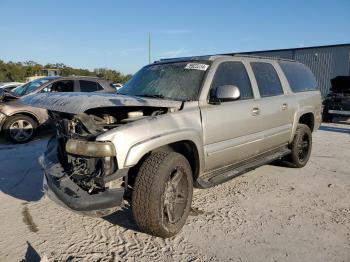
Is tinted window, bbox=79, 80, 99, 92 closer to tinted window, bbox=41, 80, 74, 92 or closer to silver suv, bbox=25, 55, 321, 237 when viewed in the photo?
tinted window, bbox=41, 80, 74, 92

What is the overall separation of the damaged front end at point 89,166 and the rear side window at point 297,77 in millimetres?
3081

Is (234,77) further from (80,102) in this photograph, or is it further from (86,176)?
(86,176)

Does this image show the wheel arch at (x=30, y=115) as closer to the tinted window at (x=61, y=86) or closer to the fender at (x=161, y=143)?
the tinted window at (x=61, y=86)

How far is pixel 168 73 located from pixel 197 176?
1.46 metres

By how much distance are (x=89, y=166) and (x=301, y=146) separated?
168 inches

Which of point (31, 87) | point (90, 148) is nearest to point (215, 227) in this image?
point (90, 148)

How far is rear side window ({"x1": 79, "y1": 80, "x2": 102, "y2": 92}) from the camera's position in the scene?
998 cm

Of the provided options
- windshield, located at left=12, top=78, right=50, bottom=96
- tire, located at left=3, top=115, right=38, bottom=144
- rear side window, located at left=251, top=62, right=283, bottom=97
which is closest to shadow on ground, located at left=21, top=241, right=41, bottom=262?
rear side window, located at left=251, top=62, right=283, bottom=97

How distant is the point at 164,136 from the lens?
3.57 m

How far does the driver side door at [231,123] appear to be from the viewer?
4.21 m

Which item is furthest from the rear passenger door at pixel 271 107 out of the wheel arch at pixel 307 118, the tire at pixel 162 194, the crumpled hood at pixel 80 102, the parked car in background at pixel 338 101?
the parked car in background at pixel 338 101

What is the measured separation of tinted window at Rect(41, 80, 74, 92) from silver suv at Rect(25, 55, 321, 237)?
16.4 ft

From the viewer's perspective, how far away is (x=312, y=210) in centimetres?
439

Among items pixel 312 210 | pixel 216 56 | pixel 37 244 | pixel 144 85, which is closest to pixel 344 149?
pixel 312 210
